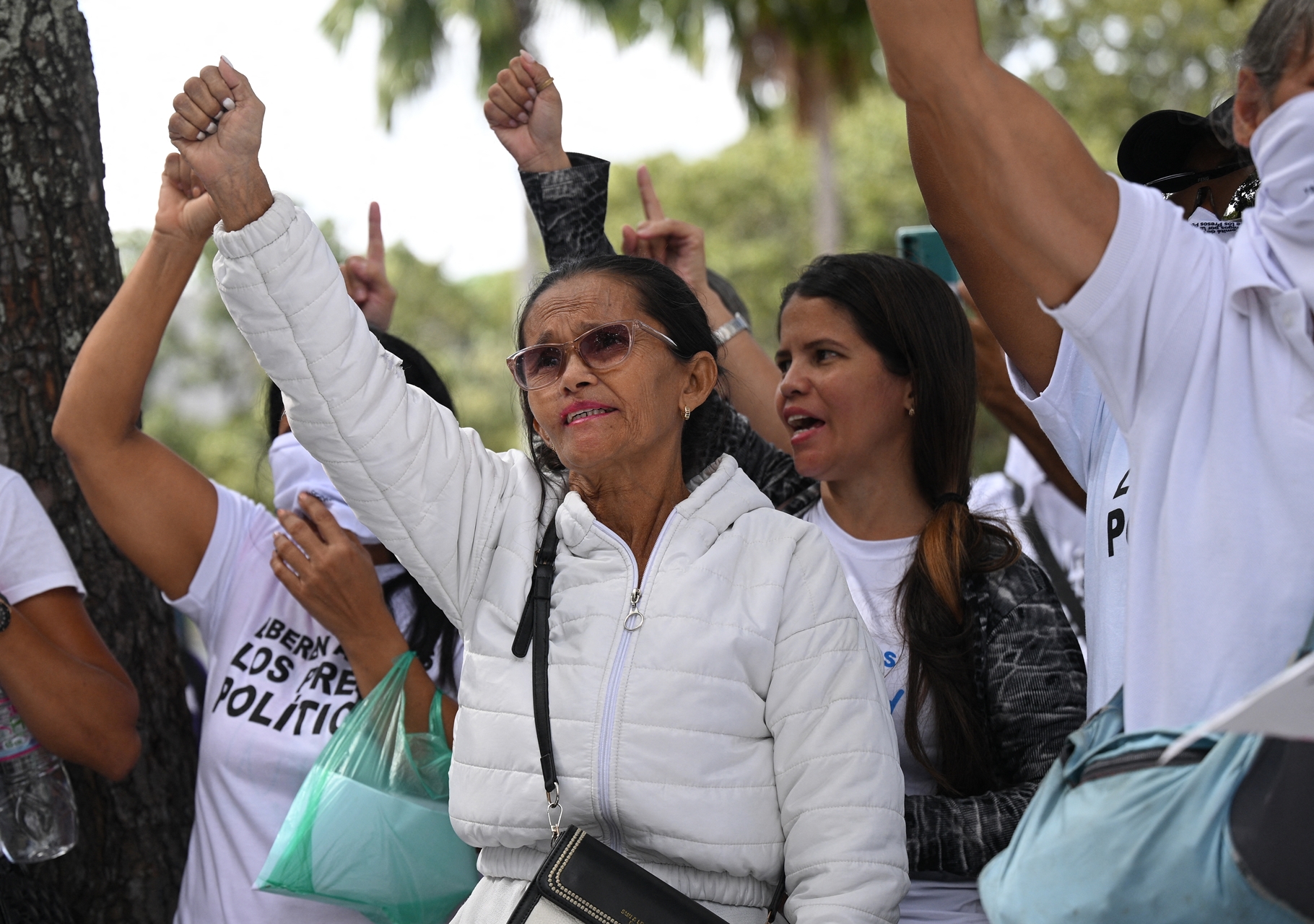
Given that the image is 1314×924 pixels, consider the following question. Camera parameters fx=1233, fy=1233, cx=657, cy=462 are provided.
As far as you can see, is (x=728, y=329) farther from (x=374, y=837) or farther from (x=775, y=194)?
(x=775, y=194)

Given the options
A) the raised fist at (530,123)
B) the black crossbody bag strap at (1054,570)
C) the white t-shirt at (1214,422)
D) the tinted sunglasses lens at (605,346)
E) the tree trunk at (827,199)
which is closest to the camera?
the white t-shirt at (1214,422)

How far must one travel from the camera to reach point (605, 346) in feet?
7.14

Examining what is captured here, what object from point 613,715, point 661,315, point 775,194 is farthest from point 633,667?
point 775,194

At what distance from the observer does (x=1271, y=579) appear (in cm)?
136

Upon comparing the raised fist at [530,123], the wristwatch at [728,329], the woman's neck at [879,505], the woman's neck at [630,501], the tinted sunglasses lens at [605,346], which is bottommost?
the woman's neck at [879,505]

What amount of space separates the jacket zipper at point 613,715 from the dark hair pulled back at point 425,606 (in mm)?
654

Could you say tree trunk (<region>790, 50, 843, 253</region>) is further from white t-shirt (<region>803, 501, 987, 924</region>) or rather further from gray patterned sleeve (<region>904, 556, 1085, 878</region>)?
gray patterned sleeve (<region>904, 556, 1085, 878</region>)

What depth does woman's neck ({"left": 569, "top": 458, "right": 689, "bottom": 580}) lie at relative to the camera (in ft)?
7.25

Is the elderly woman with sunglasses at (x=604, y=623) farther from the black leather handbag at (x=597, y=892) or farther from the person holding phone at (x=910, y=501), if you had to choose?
the person holding phone at (x=910, y=501)

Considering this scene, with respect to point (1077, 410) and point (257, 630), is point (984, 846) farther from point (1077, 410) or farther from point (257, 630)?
point (257, 630)

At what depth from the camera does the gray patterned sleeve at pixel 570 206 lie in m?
2.74

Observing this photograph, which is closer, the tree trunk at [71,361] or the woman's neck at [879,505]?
the woman's neck at [879,505]

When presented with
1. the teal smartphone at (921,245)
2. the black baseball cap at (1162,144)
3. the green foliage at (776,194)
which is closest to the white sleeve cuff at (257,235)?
the black baseball cap at (1162,144)

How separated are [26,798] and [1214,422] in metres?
2.36
